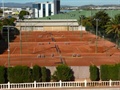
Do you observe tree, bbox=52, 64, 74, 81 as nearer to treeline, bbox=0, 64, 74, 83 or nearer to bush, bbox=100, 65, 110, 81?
treeline, bbox=0, 64, 74, 83

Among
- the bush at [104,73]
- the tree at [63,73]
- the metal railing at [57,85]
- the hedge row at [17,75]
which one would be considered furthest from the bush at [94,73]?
the hedge row at [17,75]

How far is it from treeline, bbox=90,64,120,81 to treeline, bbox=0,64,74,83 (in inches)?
82.3

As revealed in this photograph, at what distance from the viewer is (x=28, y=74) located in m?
29.4

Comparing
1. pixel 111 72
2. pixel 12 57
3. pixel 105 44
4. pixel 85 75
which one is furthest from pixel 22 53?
pixel 111 72

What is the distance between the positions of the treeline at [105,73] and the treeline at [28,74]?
2.09 metres

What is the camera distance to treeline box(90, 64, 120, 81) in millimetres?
30094

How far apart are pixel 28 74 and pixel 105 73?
659cm

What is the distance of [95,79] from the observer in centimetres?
3086

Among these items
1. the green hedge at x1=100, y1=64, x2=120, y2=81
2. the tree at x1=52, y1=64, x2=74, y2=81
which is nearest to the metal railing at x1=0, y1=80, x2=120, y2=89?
the green hedge at x1=100, y1=64, x2=120, y2=81

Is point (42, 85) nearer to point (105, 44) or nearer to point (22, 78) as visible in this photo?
point (22, 78)

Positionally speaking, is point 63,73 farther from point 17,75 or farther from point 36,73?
point 17,75

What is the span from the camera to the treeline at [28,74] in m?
29.3

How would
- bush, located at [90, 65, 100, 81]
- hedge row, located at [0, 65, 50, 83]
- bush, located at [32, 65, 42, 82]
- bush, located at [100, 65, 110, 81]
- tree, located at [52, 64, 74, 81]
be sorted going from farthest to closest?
1. bush, located at [90, 65, 100, 81]
2. bush, located at [100, 65, 110, 81]
3. tree, located at [52, 64, 74, 81]
4. bush, located at [32, 65, 42, 82]
5. hedge row, located at [0, 65, 50, 83]

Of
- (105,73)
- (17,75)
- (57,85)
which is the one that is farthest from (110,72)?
(17,75)
